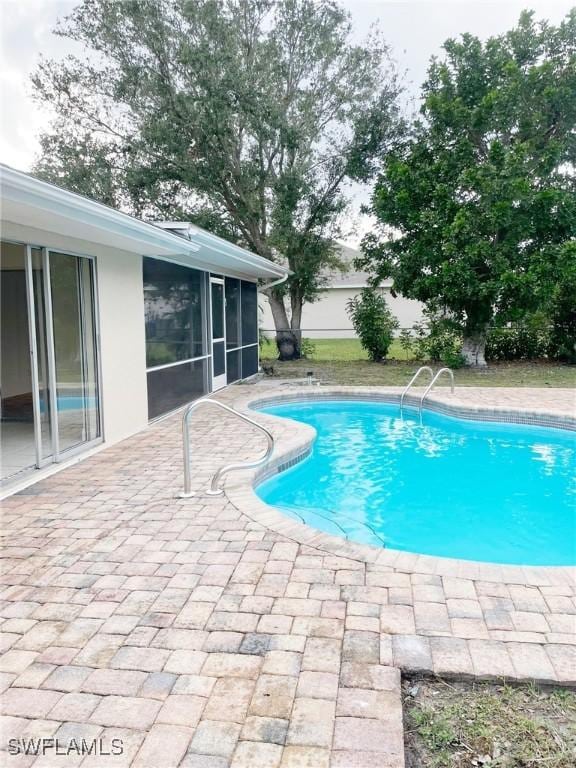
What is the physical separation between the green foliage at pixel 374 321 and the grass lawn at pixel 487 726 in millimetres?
13811

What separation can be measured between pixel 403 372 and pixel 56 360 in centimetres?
993

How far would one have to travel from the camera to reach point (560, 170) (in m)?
14.4

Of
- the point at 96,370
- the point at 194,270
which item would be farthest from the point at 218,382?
the point at 96,370

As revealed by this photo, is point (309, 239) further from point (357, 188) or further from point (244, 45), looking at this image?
point (244, 45)

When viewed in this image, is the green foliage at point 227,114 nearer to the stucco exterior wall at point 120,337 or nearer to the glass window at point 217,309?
the glass window at point 217,309

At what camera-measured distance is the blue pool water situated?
16.4ft

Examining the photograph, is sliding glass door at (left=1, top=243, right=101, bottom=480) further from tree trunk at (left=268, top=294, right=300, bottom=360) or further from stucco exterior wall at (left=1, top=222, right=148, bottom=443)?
tree trunk at (left=268, top=294, right=300, bottom=360)

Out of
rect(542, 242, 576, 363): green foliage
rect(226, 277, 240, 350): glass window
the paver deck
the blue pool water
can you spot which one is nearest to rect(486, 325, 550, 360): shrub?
rect(542, 242, 576, 363): green foliage

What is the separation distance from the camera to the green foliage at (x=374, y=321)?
1573cm

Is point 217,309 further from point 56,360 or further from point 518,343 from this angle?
point 518,343

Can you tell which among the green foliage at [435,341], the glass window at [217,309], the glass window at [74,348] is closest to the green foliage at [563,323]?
the green foliage at [435,341]

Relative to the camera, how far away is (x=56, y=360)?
5.64 meters

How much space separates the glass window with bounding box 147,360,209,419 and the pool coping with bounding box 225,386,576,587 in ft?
2.83

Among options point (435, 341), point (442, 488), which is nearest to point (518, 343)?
point (435, 341)
